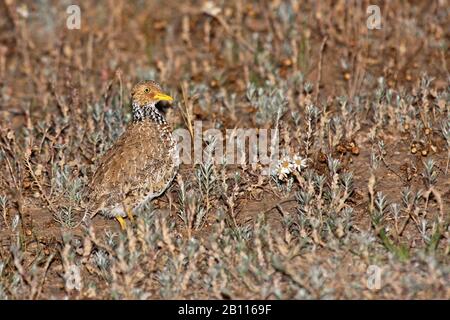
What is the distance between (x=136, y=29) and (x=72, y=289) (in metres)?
6.04

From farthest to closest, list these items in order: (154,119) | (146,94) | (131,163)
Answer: (146,94), (154,119), (131,163)

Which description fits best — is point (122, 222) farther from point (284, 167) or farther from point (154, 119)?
point (284, 167)

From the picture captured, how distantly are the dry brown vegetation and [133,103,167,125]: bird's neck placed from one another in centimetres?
51

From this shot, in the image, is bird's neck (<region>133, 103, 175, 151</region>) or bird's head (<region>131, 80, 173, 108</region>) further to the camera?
bird's head (<region>131, 80, 173, 108</region>)

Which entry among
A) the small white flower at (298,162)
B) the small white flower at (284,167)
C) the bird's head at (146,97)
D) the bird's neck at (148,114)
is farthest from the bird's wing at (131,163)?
the small white flower at (298,162)

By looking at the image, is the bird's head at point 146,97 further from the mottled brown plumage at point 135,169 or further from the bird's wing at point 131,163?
the bird's wing at point 131,163

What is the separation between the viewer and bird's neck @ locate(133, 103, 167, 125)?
307 inches

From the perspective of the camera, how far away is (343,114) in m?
8.55

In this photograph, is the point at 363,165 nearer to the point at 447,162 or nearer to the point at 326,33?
the point at 447,162

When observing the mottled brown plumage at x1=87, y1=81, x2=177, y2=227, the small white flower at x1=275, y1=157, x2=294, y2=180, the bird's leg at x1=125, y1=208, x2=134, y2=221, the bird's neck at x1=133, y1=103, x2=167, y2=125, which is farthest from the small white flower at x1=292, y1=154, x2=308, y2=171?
the bird's leg at x1=125, y1=208, x2=134, y2=221

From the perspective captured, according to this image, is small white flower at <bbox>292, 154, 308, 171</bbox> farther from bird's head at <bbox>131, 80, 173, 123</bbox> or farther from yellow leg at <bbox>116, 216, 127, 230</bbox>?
yellow leg at <bbox>116, 216, 127, 230</bbox>

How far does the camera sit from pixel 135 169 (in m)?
7.36

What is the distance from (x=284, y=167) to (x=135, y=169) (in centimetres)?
130

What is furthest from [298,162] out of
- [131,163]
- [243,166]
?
[131,163]
